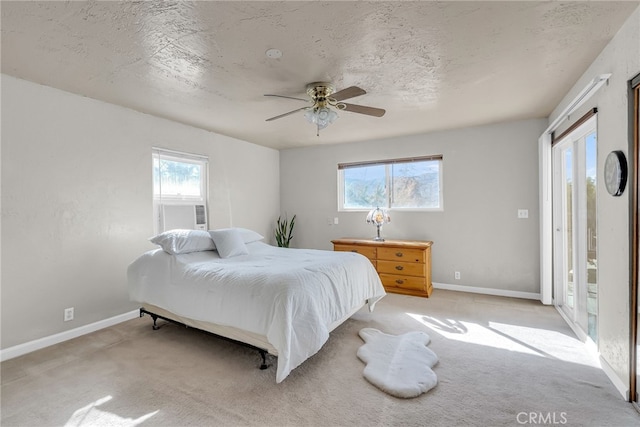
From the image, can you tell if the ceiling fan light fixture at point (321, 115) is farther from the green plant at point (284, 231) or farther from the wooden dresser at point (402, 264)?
the green plant at point (284, 231)

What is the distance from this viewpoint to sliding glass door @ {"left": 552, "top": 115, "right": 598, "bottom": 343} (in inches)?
100

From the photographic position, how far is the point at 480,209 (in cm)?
423

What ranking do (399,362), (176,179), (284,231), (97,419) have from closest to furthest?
1. (97,419)
2. (399,362)
3. (176,179)
4. (284,231)

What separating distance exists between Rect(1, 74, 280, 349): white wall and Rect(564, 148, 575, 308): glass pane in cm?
463

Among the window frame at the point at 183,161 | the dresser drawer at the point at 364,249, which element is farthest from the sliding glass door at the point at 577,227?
the window frame at the point at 183,161

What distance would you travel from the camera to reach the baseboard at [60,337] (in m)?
2.47

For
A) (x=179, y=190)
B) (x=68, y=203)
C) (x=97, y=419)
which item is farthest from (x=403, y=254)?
(x=68, y=203)

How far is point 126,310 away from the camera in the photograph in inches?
131

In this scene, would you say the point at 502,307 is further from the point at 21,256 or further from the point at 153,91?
the point at 21,256

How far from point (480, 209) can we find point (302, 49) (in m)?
3.40

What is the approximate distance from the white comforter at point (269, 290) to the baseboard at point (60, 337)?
1.35ft

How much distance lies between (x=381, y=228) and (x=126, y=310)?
3.64 m

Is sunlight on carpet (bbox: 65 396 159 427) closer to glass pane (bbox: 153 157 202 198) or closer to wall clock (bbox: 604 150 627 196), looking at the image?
glass pane (bbox: 153 157 202 198)

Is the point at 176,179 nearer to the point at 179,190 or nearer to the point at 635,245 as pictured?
the point at 179,190
